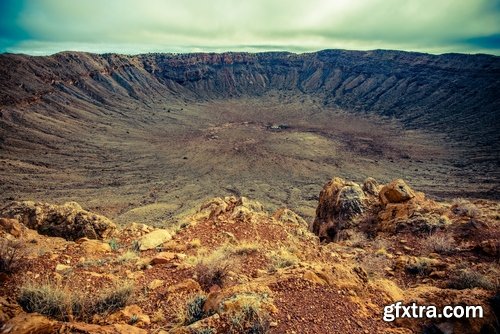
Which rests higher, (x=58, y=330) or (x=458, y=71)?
(x=458, y=71)

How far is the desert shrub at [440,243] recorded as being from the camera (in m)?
9.65

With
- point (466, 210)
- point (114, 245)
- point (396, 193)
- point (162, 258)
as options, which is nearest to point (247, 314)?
point (162, 258)

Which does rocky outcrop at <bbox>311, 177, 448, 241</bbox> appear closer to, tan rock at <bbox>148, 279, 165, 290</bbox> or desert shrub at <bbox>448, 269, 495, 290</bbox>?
desert shrub at <bbox>448, 269, 495, 290</bbox>

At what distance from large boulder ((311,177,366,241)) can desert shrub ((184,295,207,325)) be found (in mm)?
10525

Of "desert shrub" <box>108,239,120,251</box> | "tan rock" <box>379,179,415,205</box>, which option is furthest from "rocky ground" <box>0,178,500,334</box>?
"tan rock" <box>379,179,415,205</box>

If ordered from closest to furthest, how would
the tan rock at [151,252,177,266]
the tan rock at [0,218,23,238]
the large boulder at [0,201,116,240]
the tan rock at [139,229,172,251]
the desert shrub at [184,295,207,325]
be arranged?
the desert shrub at [184,295,207,325] → the tan rock at [151,252,177,266] → the tan rock at [139,229,172,251] → the tan rock at [0,218,23,238] → the large boulder at [0,201,116,240]

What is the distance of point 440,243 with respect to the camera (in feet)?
32.2

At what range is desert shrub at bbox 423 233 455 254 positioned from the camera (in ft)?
31.7

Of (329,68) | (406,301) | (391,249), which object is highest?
(329,68)

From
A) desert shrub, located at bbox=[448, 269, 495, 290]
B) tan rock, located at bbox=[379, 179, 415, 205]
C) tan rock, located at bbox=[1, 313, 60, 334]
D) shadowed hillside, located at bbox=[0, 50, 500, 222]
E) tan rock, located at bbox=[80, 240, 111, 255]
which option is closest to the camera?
tan rock, located at bbox=[1, 313, 60, 334]

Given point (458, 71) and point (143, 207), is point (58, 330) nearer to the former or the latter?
point (143, 207)

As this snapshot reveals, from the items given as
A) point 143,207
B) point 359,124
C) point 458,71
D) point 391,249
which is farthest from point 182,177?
point 458,71

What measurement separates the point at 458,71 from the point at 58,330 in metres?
108

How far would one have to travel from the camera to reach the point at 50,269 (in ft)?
20.7
